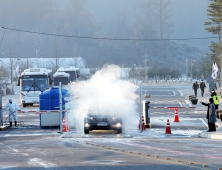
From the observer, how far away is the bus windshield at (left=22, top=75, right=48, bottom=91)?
4781 cm

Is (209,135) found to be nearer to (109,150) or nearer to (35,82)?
(109,150)

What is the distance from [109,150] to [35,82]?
3298 cm

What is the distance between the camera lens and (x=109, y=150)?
16062 mm

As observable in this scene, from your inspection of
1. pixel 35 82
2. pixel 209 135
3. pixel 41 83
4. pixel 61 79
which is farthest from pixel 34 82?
pixel 209 135

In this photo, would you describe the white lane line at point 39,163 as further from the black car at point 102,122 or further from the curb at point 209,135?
the curb at point 209,135

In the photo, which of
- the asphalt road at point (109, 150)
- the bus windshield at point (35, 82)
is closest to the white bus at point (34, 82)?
the bus windshield at point (35, 82)

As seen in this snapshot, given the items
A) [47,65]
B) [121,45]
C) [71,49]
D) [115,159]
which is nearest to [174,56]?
[121,45]

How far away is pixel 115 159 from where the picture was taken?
13883mm

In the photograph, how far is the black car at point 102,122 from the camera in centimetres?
2170

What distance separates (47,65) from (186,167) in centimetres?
11035

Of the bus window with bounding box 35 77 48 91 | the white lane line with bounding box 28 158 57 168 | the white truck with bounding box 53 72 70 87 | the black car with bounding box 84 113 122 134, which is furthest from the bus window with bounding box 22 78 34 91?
the white lane line with bounding box 28 158 57 168

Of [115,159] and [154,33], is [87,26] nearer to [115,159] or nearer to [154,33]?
[154,33]

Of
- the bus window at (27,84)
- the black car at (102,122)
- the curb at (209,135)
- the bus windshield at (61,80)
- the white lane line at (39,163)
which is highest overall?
the bus windshield at (61,80)

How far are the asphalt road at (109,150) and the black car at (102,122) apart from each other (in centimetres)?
38
